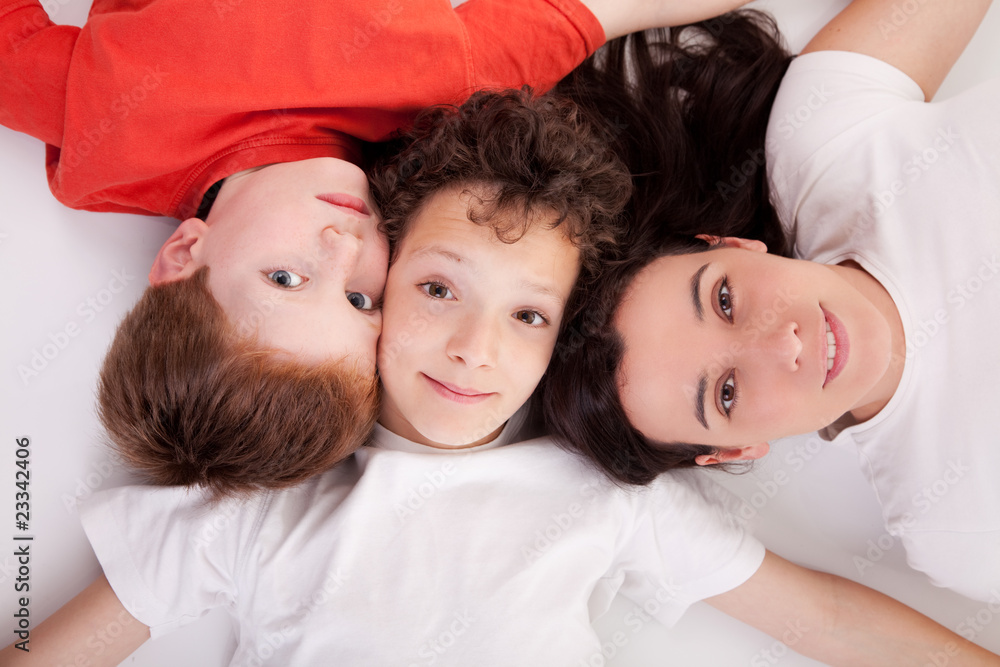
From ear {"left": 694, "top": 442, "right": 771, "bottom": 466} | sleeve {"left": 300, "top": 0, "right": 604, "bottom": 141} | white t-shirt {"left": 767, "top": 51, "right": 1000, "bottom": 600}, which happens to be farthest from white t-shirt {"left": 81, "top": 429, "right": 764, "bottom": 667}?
sleeve {"left": 300, "top": 0, "right": 604, "bottom": 141}

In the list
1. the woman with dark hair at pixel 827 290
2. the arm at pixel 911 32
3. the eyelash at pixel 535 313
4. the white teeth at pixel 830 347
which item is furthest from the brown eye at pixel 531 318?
the arm at pixel 911 32

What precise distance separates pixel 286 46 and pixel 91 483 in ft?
3.05

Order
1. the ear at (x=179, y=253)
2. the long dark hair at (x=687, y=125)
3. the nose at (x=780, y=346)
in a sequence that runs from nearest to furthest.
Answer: the nose at (x=780, y=346) < the ear at (x=179, y=253) < the long dark hair at (x=687, y=125)

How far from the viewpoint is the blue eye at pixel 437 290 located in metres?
1.06

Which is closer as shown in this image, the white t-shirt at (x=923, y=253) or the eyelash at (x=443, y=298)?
the eyelash at (x=443, y=298)

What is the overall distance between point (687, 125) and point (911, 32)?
0.46 meters

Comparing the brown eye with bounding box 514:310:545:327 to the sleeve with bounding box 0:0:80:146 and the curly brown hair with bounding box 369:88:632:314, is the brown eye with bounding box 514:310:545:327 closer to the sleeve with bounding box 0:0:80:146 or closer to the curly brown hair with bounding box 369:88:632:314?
the curly brown hair with bounding box 369:88:632:314

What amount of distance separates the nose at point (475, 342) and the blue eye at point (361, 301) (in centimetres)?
18

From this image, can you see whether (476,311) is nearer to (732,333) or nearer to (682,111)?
(732,333)

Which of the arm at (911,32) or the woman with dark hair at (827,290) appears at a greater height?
the arm at (911,32)

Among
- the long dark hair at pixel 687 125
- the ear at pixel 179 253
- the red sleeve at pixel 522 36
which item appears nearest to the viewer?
the ear at pixel 179 253

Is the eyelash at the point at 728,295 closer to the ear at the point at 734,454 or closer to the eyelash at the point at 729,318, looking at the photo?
the eyelash at the point at 729,318

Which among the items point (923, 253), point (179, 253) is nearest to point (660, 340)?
point (923, 253)

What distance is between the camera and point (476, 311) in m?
1.02
